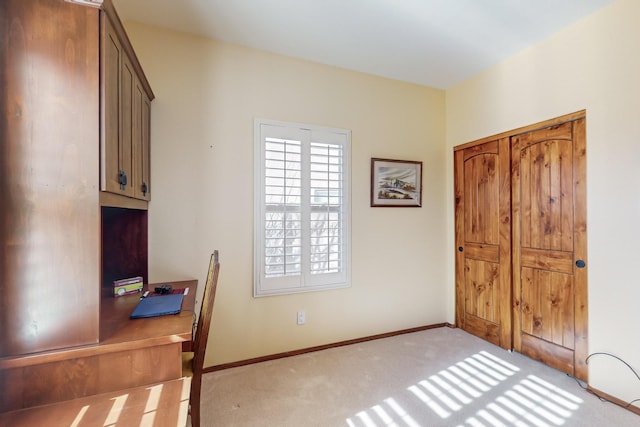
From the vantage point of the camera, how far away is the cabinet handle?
4.77 feet

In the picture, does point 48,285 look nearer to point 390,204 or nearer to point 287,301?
point 287,301

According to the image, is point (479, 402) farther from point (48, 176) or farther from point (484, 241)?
point (48, 176)

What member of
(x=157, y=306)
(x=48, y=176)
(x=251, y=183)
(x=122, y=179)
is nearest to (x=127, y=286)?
(x=157, y=306)

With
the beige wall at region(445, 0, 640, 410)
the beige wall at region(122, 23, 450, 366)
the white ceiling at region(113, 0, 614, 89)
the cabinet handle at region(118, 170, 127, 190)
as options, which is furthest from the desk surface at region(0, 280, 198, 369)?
the beige wall at region(445, 0, 640, 410)

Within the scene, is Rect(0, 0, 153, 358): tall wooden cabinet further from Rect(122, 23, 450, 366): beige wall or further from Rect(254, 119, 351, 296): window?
Rect(254, 119, 351, 296): window

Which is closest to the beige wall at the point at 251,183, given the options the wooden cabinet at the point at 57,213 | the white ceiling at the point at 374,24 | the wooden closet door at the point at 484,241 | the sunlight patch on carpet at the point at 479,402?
the white ceiling at the point at 374,24

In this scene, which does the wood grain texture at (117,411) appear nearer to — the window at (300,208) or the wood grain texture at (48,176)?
the wood grain texture at (48,176)

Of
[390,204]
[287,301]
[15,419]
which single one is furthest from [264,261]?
[15,419]

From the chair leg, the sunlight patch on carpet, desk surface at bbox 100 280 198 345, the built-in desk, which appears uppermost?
desk surface at bbox 100 280 198 345

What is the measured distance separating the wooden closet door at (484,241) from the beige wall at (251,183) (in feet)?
1.01

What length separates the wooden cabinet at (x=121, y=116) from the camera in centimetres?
126

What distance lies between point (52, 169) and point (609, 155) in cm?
329

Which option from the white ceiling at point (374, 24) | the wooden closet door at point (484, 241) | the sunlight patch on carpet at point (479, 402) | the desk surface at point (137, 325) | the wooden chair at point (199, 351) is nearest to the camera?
the desk surface at point (137, 325)

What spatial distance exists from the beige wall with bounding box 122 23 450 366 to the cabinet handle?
0.82 metres
